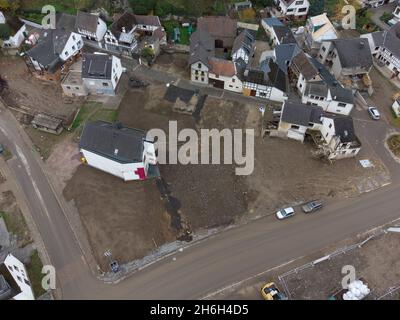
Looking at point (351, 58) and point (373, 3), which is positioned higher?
point (373, 3)

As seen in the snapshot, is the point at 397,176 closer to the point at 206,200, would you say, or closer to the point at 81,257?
the point at 206,200

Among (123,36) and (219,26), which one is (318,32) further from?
(123,36)

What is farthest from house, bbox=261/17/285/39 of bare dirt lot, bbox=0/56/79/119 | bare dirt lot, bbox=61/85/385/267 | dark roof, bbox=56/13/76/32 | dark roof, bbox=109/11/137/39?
bare dirt lot, bbox=0/56/79/119

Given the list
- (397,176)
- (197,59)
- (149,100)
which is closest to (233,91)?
(197,59)

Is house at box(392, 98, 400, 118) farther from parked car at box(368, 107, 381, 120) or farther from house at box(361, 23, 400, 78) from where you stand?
house at box(361, 23, 400, 78)

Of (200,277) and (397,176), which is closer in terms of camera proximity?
(200,277)

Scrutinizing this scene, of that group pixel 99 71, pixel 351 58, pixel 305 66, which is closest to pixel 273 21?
pixel 305 66
